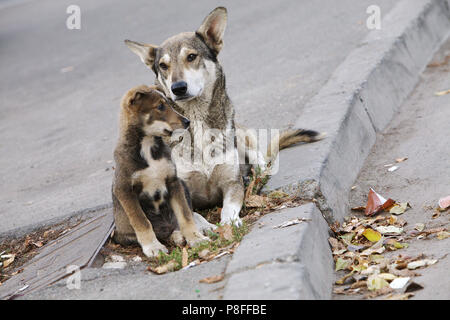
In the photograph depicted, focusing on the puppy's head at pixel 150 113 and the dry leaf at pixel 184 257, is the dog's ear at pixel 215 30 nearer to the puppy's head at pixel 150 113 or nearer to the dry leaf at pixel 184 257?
the puppy's head at pixel 150 113

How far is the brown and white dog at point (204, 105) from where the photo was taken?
5344mm

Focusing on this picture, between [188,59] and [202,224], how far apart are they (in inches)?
52.9

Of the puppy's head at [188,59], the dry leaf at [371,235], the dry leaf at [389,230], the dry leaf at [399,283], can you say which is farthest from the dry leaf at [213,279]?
the puppy's head at [188,59]

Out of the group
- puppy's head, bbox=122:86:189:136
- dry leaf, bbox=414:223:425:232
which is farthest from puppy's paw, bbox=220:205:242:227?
dry leaf, bbox=414:223:425:232

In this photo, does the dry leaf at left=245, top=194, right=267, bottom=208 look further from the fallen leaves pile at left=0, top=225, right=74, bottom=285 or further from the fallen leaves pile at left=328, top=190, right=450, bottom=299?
the fallen leaves pile at left=0, top=225, right=74, bottom=285

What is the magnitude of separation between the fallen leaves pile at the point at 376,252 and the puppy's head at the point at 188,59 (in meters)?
1.58

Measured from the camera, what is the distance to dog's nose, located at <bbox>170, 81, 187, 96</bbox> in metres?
5.19

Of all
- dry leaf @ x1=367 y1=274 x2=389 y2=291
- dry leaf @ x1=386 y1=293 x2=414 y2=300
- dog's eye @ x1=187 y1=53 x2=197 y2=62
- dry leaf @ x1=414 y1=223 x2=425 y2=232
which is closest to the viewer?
dry leaf @ x1=386 y1=293 x2=414 y2=300

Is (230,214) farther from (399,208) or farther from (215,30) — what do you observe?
(215,30)

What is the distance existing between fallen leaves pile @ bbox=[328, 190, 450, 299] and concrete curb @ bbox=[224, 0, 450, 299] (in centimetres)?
12

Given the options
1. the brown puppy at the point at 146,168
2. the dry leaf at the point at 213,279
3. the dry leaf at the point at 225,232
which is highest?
the brown puppy at the point at 146,168

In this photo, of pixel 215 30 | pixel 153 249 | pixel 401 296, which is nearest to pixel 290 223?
pixel 401 296

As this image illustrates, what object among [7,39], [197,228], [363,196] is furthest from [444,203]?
[7,39]

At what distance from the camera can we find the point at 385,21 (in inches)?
369
